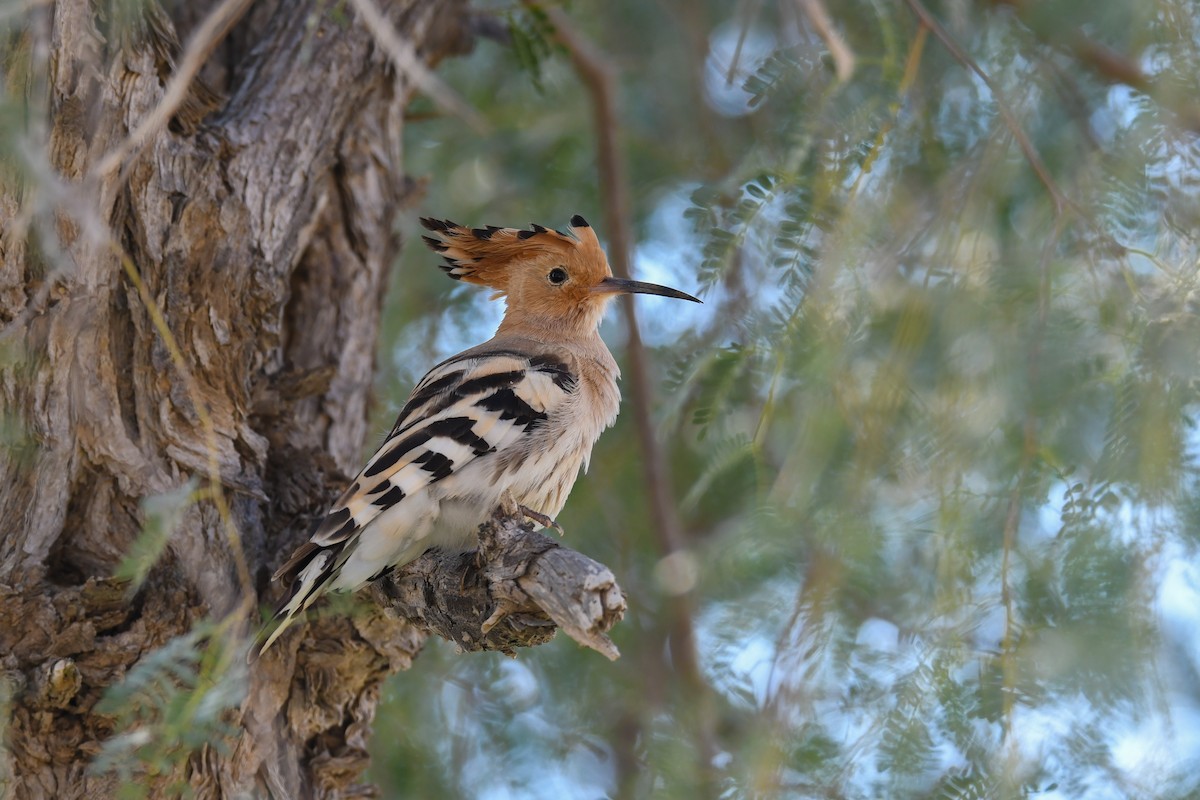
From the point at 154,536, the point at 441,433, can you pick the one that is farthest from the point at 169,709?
the point at 441,433

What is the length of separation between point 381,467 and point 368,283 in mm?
605

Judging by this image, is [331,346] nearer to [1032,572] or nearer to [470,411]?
[470,411]

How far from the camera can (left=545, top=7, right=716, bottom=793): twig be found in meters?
3.14

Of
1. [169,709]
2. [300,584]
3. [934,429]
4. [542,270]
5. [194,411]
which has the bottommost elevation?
[169,709]

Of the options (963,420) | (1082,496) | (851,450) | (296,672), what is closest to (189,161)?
(296,672)

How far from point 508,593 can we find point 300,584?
16.8 inches

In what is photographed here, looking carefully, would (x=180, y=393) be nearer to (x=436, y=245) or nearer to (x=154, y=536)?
(x=154, y=536)

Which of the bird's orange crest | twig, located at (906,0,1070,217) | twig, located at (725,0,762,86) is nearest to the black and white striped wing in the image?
the bird's orange crest

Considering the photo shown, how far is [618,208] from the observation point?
329cm

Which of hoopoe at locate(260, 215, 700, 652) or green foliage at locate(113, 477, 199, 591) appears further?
hoopoe at locate(260, 215, 700, 652)

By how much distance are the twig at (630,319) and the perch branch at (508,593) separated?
116cm

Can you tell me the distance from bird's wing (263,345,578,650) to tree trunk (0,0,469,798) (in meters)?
0.14

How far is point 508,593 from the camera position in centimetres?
171

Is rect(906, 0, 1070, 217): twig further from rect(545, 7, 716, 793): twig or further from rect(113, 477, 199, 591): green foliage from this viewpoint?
rect(113, 477, 199, 591): green foliage
